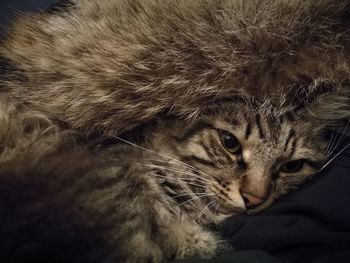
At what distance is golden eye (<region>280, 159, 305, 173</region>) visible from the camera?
1.08m

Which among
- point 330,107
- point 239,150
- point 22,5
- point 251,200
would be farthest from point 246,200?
point 22,5

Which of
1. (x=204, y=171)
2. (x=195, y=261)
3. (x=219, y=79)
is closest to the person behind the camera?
(x=195, y=261)

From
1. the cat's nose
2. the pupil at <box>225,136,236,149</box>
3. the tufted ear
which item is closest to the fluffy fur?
the tufted ear

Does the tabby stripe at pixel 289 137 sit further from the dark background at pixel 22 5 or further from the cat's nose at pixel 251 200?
the dark background at pixel 22 5

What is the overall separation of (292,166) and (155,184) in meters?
0.33

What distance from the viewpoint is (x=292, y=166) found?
42.9 inches

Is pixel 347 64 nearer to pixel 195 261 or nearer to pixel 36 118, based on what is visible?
pixel 195 261

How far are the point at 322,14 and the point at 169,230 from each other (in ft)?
1.68

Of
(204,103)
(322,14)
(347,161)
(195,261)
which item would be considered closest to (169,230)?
(195,261)

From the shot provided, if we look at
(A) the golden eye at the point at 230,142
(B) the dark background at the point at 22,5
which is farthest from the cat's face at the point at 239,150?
(B) the dark background at the point at 22,5

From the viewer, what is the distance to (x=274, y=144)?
1010 mm

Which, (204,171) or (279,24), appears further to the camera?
(204,171)

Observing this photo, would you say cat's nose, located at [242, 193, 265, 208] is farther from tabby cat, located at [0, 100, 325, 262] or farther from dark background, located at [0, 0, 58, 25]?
dark background, located at [0, 0, 58, 25]

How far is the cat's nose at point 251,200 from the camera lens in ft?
3.30
